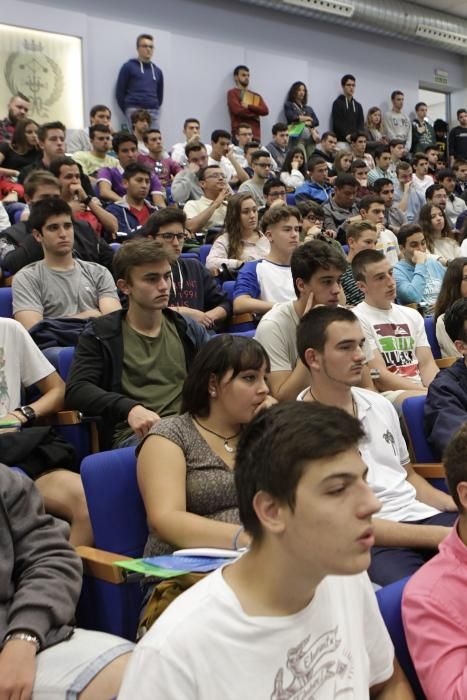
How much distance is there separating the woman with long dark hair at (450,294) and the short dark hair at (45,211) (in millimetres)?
1658

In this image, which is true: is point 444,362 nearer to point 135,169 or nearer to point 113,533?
point 113,533

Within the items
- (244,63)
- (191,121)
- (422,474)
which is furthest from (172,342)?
(244,63)

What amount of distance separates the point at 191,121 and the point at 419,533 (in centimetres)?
630

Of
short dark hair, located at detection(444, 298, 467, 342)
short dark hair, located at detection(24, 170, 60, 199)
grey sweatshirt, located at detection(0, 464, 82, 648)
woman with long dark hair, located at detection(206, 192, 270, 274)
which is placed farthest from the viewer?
woman with long dark hair, located at detection(206, 192, 270, 274)

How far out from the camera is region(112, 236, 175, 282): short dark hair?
7.96 feet

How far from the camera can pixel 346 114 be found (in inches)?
380

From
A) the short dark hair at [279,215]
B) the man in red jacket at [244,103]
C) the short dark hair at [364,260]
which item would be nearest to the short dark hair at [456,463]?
the short dark hair at [364,260]

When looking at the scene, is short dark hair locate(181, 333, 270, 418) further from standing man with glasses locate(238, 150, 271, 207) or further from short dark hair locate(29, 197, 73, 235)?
standing man with glasses locate(238, 150, 271, 207)

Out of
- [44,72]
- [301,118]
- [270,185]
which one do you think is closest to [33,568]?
[270,185]

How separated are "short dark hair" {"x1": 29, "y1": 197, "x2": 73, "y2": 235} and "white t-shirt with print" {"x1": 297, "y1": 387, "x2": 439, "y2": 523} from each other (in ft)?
4.72

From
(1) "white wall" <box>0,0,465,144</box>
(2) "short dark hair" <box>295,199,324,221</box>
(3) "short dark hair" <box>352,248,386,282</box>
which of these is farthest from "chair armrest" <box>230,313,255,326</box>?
(1) "white wall" <box>0,0,465,144</box>

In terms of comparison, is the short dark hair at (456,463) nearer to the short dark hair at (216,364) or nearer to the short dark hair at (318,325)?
the short dark hair at (216,364)

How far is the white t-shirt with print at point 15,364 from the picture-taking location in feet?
7.56

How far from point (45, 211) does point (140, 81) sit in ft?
16.5
